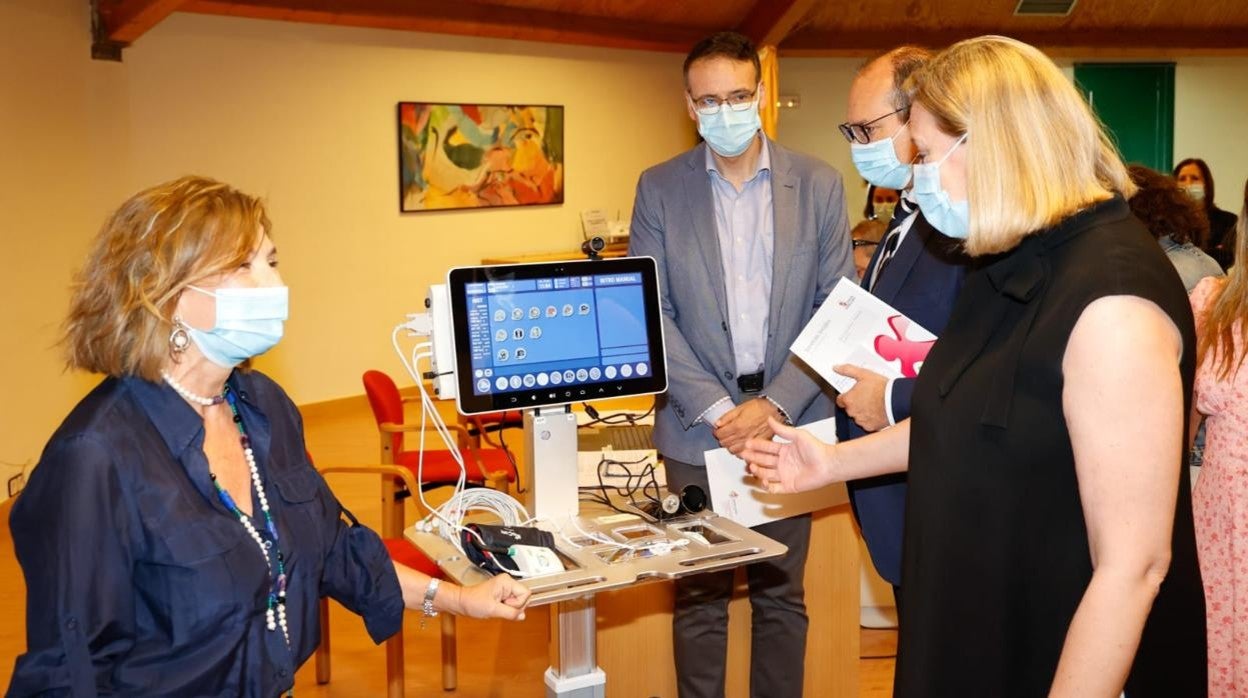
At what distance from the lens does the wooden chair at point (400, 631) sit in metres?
3.45

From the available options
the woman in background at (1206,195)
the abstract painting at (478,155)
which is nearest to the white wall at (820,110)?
the abstract painting at (478,155)

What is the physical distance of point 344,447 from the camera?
734 cm

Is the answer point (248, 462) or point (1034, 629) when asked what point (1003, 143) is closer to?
point (1034, 629)

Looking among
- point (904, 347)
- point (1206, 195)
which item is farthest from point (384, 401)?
point (1206, 195)

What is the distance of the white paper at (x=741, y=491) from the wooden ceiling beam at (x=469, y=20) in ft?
18.0

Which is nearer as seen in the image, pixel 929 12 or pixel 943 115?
pixel 943 115

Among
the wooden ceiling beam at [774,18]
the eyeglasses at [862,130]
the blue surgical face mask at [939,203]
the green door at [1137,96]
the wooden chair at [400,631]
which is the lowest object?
the wooden chair at [400,631]

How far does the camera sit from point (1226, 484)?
268 cm

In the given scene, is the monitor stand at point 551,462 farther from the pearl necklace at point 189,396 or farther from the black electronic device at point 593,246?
the pearl necklace at point 189,396

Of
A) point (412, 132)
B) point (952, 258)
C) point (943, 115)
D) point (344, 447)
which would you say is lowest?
point (344, 447)

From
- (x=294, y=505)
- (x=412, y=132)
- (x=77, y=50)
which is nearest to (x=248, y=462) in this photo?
(x=294, y=505)

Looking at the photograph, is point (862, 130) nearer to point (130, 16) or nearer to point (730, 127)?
point (730, 127)

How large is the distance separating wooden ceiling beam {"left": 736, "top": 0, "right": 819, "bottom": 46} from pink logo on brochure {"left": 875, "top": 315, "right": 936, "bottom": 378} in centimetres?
750

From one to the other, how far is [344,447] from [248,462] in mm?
5478
